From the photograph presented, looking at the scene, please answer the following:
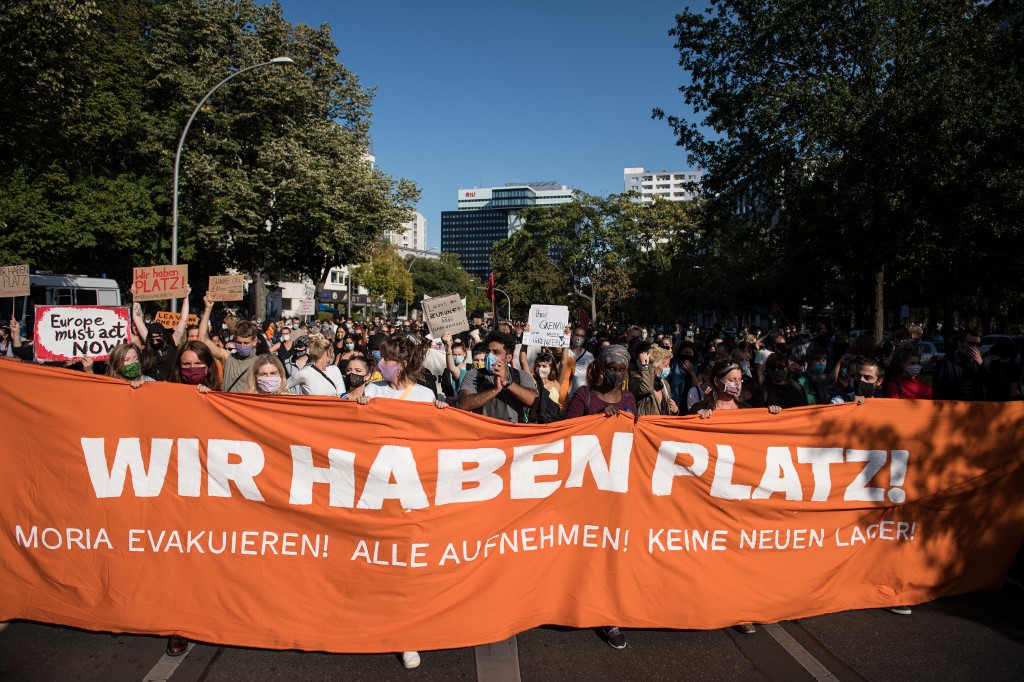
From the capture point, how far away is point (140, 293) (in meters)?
9.57

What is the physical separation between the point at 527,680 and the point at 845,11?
67.6 ft

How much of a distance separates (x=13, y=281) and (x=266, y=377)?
832 centimetres

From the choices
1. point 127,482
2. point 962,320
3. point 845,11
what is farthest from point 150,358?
point 962,320

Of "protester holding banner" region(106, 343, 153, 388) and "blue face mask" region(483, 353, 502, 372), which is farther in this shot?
"blue face mask" region(483, 353, 502, 372)

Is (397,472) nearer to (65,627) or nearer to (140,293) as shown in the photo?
(65,627)

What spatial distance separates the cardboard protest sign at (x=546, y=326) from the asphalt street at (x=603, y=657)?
6759mm

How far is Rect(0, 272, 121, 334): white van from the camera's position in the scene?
2420cm

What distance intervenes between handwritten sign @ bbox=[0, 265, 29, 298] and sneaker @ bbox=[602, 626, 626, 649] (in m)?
10.5

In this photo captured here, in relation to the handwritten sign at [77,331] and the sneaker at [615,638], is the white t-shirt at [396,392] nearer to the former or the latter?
the sneaker at [615,638]

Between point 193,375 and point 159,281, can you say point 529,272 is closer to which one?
point 159,281

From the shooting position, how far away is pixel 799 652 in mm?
4500

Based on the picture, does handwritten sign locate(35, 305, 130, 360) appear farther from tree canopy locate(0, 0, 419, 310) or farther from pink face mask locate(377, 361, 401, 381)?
tree canopy locate(0, 0, 419, 310)

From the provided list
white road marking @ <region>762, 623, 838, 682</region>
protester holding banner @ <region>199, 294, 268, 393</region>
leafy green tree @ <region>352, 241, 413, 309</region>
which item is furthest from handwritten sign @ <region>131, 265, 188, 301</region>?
leafy green tree @ <region>352, 241, 413, 309</region>

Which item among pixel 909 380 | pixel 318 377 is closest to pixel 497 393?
pixel 318 377
